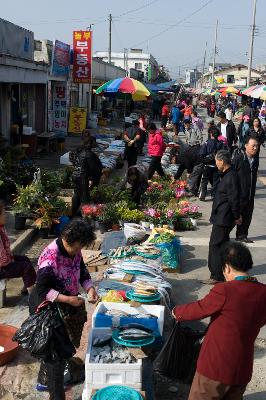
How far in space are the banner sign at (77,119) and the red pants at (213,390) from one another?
66.6ft

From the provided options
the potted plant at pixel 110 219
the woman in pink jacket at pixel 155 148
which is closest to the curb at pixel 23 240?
the potted plant at pixel 110 219

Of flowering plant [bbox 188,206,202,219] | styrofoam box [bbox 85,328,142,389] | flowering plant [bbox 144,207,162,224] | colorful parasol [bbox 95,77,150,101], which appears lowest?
flowering plant [bbox 188,206,202,219]

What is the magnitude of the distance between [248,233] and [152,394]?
630 centimetres

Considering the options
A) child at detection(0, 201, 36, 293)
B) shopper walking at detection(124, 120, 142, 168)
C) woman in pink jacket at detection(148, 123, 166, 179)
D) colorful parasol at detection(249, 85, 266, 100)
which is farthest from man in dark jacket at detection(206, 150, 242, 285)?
colorful parasol at detection(249, 85, 266, 100)

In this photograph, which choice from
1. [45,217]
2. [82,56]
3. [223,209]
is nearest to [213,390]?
[223,209]

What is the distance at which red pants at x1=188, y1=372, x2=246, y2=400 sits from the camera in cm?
351

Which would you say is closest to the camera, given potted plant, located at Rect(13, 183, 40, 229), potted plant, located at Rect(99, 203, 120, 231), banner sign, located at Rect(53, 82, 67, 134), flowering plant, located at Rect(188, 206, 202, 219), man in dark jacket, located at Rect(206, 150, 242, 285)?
man in dark jacket, located at Rect(206, 150, 242, 285)

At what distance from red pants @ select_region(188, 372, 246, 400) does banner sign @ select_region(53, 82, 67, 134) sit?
1896cm

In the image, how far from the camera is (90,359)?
166 inches

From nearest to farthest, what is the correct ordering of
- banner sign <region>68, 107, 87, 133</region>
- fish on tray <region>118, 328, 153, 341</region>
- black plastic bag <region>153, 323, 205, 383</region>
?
fish on tray <region>118, 328, 153, 341</region> < black plastic bag <region>153, 323, 205, 383</region> < banner sign <region>68, 107, 87, 133</region>

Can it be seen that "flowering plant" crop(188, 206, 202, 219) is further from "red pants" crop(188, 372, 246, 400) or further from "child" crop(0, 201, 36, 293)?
"red pants" crop(188, 372, 246, 400)

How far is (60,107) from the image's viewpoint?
2220 centimetres

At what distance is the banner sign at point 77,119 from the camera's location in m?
23.1

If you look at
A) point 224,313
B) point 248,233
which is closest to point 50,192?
point 248,233
